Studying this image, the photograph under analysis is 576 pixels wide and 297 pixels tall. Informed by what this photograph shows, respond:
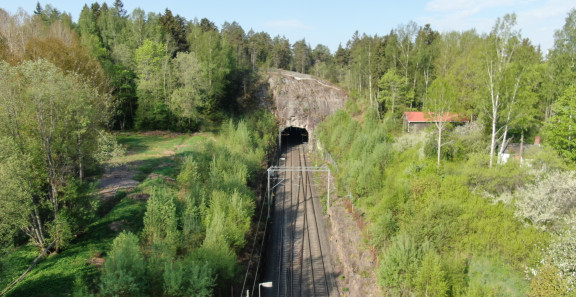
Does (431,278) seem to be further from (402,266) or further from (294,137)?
(294,137)

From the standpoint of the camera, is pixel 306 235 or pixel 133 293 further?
pixel 306 235

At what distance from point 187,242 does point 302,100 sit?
40.8 m

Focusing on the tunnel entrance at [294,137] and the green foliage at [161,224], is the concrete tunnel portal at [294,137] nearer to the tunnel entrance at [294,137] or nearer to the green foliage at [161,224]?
the tunnel entrance at [294,137]

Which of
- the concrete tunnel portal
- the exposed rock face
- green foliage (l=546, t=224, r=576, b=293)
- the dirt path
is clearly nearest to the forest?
Result: green foliage (l=546, t=224, r=576, b=293)

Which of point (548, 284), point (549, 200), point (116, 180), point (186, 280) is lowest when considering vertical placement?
point (186, 280)

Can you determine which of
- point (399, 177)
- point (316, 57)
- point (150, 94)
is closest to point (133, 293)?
point (399, 177)

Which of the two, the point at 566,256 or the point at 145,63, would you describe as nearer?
the point at 566,256

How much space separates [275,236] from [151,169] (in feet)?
41.5

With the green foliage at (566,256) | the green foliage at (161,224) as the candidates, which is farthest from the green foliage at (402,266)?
the green foliage at (161,224)

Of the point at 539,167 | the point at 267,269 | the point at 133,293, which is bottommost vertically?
the point at 267,269

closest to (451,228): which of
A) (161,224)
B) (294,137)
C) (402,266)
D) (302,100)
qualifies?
(402,266)

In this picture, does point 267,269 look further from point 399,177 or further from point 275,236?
point 399,177

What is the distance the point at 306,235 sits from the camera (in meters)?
29.2

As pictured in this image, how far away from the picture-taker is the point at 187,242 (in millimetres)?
18859
